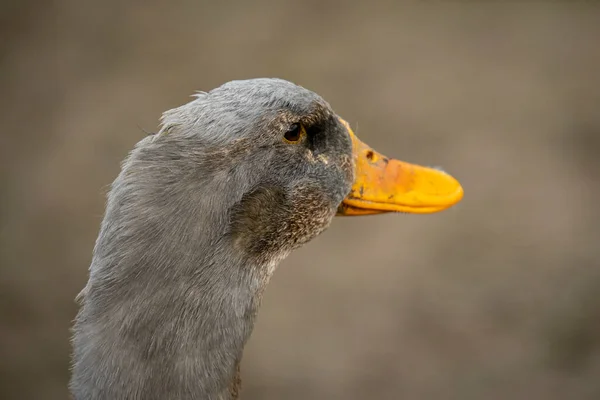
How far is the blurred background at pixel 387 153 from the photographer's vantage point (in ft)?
13.2

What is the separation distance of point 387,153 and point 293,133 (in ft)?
10.4

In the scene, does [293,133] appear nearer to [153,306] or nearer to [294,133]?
[294,133]

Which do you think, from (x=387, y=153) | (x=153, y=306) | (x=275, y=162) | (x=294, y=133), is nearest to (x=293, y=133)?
(x=294, y=133)

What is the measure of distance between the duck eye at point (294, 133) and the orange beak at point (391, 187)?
0.25 meters

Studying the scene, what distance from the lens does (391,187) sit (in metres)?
2.12

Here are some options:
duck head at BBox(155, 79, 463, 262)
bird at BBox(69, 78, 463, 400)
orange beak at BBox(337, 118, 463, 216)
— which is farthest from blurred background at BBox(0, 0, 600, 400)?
bird at BBox(69, 78, 463, 400)

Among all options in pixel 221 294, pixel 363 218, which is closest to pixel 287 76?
pixel 363 218

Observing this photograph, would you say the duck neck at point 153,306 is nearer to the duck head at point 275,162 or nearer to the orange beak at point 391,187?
the duck head at point 275,162

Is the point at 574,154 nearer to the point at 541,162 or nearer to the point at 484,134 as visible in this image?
the point at 541,162

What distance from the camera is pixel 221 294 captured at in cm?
167

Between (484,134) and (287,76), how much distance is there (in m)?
1.51

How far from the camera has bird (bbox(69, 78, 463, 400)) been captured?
1.60 meters

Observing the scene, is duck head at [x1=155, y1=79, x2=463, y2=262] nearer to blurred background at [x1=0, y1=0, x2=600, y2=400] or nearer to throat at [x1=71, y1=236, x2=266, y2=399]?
throat at [x1=71, y1=236, x2=266, y2=399]

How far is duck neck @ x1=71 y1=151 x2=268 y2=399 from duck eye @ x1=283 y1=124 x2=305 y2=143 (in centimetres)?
30
